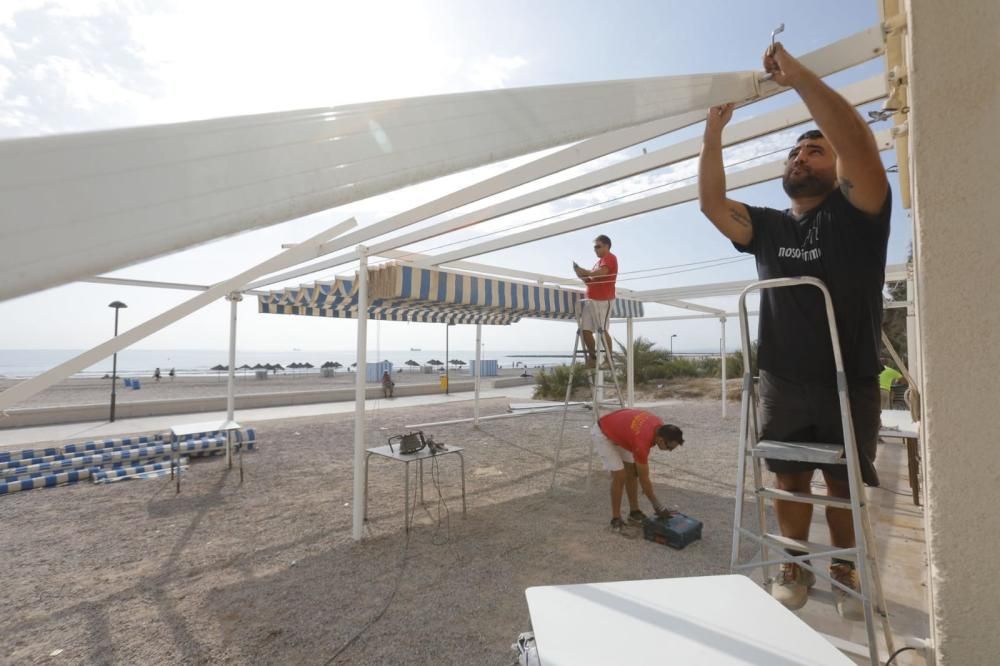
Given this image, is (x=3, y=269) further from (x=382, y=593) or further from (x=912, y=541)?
(x=912, y=541)

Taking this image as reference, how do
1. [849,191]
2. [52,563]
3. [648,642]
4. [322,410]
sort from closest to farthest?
[648,642]
[849,191]
[52,563]
[322,410]

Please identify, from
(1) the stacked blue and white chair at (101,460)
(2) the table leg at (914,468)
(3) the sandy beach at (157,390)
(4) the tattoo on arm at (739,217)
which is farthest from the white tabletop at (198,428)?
(3) the sandy beach at (157,390)

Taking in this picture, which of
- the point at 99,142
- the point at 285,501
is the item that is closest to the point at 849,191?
Answer: the point at 99,142

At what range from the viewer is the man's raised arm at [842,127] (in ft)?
5.38

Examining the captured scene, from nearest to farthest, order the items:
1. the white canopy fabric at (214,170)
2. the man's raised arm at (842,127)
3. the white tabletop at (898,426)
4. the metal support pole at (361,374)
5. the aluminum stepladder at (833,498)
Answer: the white canopy fabric at (214,170), the man's raised arm at (842,127), the aluminum stepladder at (833,498), the metal support pole at (361,374), the white tabletop at (898,426)

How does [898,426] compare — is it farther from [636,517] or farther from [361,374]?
[361,374]

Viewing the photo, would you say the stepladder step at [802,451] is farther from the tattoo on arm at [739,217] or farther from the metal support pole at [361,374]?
the metal support pole at [361,374]

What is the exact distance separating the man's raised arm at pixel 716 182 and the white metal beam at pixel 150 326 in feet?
12.7

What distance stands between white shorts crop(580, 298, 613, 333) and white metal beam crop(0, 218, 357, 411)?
10.3 feet

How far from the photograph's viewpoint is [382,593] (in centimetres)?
344

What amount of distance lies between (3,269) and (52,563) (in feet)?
17.1

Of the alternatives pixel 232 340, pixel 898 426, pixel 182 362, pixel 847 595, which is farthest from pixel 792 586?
pixel 182 362

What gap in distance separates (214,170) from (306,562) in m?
4.16

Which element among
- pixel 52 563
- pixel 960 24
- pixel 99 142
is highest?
pixel 960 24
